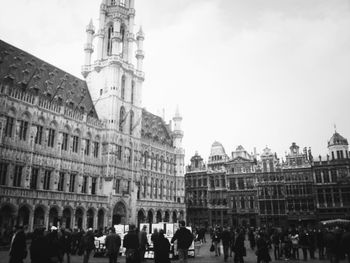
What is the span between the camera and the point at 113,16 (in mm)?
50156

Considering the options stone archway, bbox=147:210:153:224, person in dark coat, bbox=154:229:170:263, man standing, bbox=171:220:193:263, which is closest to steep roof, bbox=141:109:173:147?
stone archway, bbox=147:210:153:224

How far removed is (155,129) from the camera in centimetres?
6012

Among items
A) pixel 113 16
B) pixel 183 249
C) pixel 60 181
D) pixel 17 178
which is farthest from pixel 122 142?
pixel 183 249

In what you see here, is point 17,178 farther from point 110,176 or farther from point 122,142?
point 122,142

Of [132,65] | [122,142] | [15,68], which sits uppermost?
[132,65]

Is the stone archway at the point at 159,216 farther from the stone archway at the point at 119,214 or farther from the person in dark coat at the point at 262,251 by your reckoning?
the person in dark coat at the point at 262,251

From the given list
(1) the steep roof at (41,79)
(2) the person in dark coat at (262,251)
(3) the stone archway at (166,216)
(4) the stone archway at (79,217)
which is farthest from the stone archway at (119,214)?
(2) the person in dark coat at (262,251)

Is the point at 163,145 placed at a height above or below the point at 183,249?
above

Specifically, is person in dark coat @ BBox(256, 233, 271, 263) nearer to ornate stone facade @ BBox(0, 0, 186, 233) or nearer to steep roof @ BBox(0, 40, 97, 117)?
ornate stone facade @ BBox(0, 0, 186, 233)

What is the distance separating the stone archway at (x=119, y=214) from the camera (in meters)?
43.6

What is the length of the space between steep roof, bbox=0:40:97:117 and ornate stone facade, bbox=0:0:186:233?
0.15 metres

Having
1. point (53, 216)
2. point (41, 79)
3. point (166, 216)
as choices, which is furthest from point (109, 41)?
point (166, 216)

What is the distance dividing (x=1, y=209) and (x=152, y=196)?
26.3 meters

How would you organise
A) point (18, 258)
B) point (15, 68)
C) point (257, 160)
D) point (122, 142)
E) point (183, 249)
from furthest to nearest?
point (257, 160)
point (122, 142)
point (15, 68)
point (183, 249)
point (18, 258)
